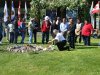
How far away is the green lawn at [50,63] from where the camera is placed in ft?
56.2

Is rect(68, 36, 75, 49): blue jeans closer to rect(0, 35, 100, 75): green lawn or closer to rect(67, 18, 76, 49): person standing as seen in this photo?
rect(67, 18, 76, 49): person standing

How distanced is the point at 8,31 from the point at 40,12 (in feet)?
51.8

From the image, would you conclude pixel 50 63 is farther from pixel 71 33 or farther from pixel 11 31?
pixel 11 31

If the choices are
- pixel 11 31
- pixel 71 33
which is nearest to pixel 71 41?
pixel 71 33

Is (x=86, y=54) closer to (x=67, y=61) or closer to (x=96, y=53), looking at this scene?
(x=96, y=53)

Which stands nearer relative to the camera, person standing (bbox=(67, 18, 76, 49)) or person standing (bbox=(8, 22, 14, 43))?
person standing (bbox=(67, 18, 76, 49))

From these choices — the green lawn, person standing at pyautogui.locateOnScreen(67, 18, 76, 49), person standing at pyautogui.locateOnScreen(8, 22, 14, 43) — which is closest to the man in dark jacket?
person standing at pyautogui.locateOnScreen(67, 18, 76, 49)

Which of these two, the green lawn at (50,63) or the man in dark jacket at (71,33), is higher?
the man in dark jacket at (71,33)

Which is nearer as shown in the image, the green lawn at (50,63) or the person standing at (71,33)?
the green lawn at (50,63)

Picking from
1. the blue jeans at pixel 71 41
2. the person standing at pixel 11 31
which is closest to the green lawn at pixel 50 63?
the blue jeans at pixel 71 41

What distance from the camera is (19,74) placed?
54.4 ft

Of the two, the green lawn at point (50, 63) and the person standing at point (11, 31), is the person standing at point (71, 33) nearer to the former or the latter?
the green lawn at point (50, 63)

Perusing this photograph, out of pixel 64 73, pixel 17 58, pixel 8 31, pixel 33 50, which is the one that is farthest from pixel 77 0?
pixel 64 73

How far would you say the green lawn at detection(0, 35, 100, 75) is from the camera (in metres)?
17.1
